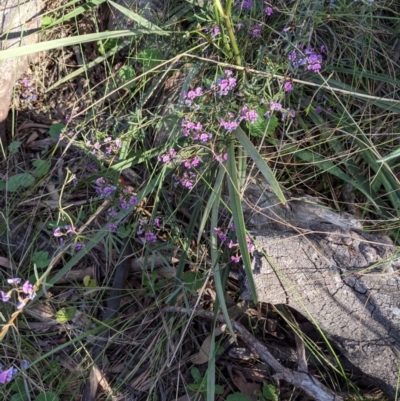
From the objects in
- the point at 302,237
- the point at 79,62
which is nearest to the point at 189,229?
the point at 302,237

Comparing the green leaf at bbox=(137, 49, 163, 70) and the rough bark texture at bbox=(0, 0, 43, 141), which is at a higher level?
the rough bark texture at bbox=(0, 0, 43, 141)

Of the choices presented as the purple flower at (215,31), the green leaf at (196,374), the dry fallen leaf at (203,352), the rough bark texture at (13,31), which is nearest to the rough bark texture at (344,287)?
the dry fallen leaf at (203,352)

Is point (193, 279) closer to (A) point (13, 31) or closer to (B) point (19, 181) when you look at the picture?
(B) point (19, 181)

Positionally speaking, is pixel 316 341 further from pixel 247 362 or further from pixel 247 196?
pixel 247 196

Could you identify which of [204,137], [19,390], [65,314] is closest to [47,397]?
[19,390]

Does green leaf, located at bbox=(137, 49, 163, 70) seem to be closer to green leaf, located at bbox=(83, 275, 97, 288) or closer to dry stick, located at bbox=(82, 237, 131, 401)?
dry stick, located at bbox=(82, 237, 131, 401)

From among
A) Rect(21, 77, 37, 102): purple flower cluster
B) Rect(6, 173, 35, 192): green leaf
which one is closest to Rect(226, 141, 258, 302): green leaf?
Rect(6, 173, 35, 192): green leaf
